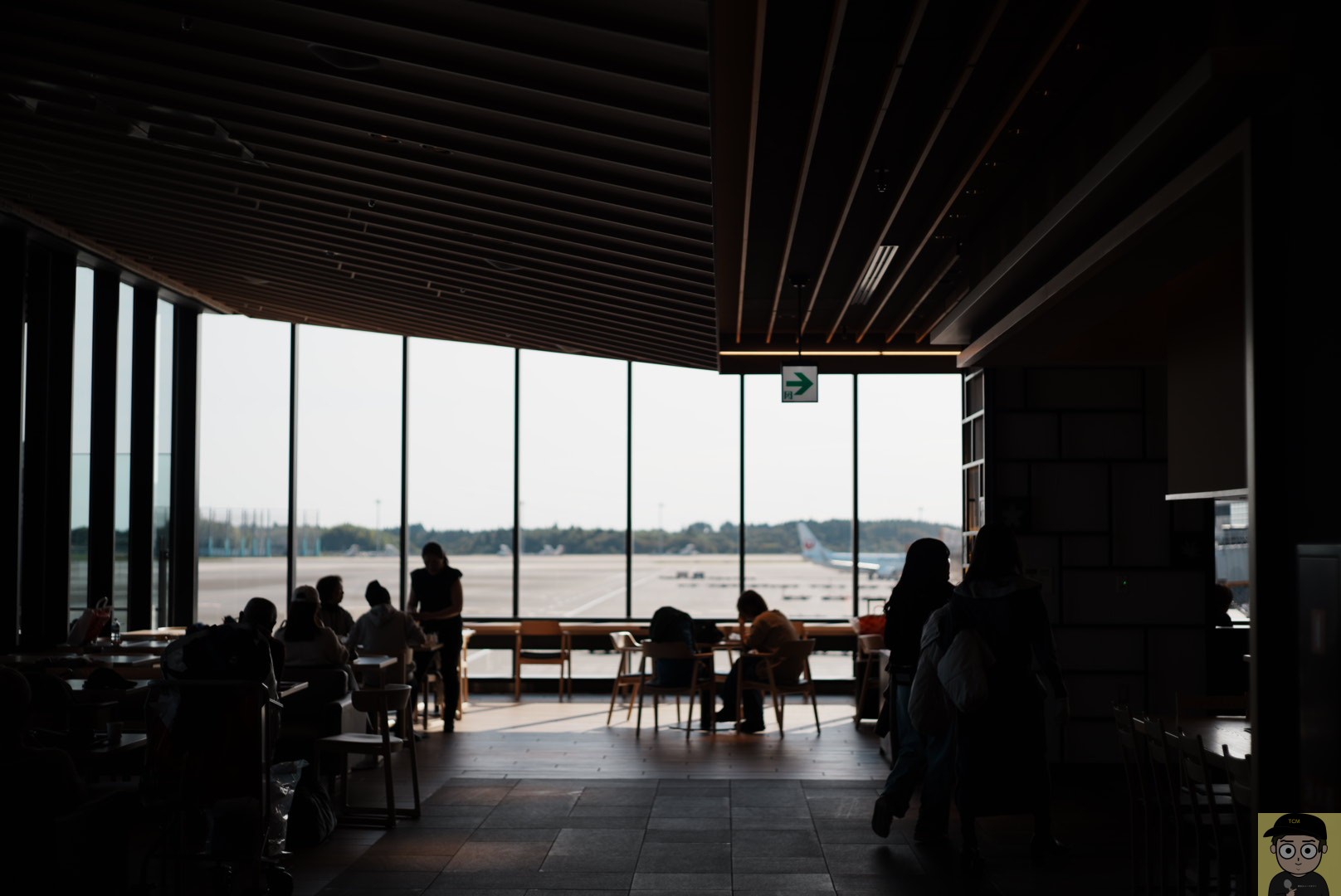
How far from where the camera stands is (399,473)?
13094 mm

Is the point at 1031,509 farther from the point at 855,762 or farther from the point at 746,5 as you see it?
the point at 746,5

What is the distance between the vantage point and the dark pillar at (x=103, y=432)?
9961 mm

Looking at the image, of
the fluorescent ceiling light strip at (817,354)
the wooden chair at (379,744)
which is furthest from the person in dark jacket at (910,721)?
the fluorescent ceiling light strip at (817,354)

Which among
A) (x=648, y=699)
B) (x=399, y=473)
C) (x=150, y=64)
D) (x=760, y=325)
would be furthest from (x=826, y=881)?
(x=399, y=473)

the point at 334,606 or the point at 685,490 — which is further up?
the point at 685,490

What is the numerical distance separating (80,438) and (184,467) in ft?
5.87

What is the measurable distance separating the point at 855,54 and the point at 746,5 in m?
0.70

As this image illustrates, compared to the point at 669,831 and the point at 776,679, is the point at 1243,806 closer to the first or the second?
the point at 669,831

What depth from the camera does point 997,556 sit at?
5703 millimetres

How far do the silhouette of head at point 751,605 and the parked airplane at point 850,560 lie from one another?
8.08 ft

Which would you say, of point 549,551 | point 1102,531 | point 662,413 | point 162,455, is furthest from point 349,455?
point 1102,531

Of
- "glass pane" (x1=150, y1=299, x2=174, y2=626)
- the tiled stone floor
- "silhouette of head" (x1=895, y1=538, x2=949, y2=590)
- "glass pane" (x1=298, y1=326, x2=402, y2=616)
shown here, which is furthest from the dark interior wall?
"glass pane" (x1=150, y1=299, x2=174, y2=626)

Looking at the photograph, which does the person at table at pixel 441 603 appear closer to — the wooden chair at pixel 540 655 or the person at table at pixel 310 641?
the wooden chair at pixel 540 655

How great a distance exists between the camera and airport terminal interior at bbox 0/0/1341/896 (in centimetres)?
423
